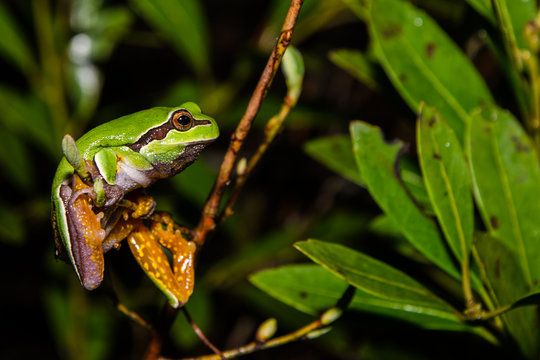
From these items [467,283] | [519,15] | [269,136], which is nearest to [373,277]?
[467,283]

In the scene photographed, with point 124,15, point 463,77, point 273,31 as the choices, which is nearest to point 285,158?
point 273,31

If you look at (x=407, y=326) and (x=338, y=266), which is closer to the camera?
(x=338, y=266)

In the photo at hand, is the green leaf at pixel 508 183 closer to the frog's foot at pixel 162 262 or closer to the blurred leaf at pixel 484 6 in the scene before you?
the blurred leaf at pixel 484 6

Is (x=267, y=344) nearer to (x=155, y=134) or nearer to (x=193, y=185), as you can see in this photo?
(x=155, y=134)

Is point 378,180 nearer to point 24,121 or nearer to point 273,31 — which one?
point 273,31

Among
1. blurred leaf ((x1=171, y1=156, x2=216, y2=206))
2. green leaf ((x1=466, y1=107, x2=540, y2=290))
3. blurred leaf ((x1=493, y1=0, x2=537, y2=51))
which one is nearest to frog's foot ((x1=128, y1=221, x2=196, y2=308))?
green leaf ((x1=466, y1=107, x2=540, y2=290))
